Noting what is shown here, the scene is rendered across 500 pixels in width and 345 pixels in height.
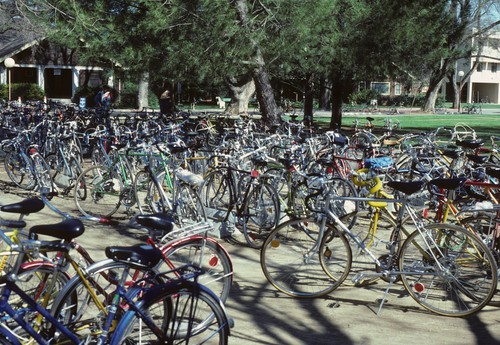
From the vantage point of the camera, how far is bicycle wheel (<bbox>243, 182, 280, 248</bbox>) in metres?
7.27

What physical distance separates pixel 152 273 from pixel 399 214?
7.69ft

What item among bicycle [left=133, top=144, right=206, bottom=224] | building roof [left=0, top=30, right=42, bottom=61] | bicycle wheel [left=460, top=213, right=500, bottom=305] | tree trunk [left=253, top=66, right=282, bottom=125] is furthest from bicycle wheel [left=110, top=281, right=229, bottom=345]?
building roof [left=0, top=30, right=42, bottom=61]

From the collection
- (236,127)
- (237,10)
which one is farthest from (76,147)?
(237,10)

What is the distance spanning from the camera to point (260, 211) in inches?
291

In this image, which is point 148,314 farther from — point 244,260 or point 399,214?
point 244,260

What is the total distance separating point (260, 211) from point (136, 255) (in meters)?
3.89

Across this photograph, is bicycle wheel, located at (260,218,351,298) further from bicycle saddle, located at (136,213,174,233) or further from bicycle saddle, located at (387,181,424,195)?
bicycle saddle, located at (136,213,174,233)

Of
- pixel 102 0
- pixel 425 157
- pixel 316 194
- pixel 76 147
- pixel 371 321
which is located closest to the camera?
pixel 371 321

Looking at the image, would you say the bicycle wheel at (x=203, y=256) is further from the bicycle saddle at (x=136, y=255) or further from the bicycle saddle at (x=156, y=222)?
the bicycle saddle at (x=136, y=255)

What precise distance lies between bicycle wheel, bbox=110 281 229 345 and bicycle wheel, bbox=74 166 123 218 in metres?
4.87

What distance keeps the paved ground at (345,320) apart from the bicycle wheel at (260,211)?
120cm

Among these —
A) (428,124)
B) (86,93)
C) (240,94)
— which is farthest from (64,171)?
(86,93)

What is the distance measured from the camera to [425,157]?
27.8 ft

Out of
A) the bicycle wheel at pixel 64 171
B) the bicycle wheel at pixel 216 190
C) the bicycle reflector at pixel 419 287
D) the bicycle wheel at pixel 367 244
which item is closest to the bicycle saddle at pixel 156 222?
the bicycle wheel at pixel 367 244
